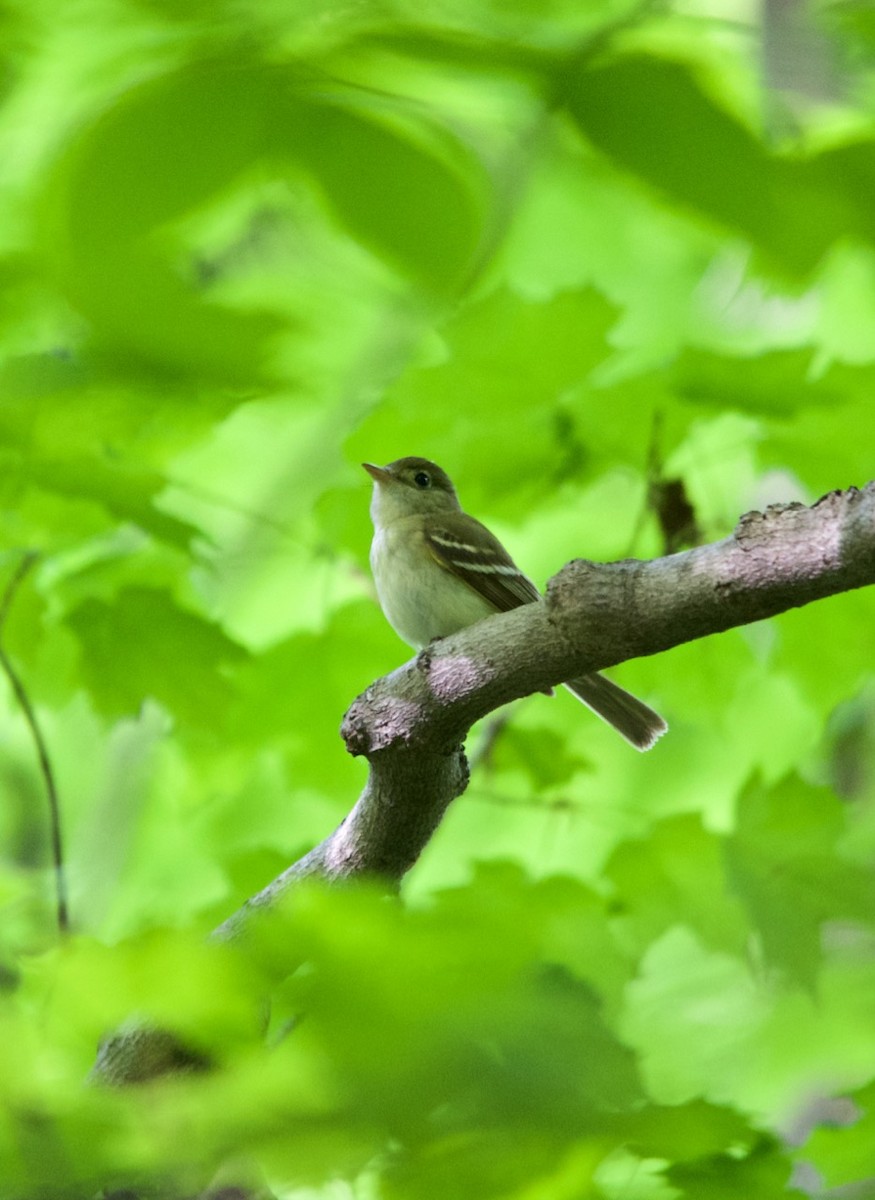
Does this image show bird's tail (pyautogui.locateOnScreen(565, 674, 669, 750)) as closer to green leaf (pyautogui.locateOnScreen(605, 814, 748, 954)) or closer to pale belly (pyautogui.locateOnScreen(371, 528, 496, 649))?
green leaf (pyautogui.locateOnScreen(605, 814, 748, 954))

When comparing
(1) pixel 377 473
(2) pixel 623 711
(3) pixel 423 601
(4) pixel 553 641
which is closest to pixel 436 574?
(3) pixel 423 601

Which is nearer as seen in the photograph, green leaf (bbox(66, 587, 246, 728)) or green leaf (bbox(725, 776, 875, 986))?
green leaf (bbox(725, 776, 875, 986))

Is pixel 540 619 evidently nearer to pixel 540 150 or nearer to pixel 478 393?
pixel 540 150

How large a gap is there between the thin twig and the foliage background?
0.09 meters

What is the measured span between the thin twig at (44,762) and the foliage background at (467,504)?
86 millimetres

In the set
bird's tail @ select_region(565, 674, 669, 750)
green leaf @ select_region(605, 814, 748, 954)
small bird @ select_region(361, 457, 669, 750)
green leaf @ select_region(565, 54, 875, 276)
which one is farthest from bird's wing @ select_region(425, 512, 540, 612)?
green leaf @ select_region(565, 54, 875, 276)

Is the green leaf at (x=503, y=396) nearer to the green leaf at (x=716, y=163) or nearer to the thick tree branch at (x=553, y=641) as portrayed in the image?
the thick tree branch at (x=553, y=641)

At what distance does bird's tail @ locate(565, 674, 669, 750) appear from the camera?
450 centimetres

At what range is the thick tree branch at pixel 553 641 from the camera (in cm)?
216

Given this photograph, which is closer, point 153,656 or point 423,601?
point 153,656

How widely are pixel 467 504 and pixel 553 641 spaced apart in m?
2.57

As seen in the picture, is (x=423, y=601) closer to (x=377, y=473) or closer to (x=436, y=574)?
(x=436, y=574)

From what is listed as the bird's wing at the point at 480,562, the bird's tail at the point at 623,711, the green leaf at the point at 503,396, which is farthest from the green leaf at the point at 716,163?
the bird's wing at the point at 480,562

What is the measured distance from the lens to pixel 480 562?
510 centimetres
